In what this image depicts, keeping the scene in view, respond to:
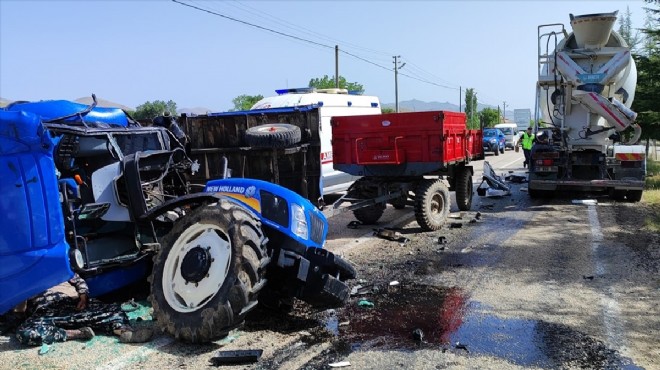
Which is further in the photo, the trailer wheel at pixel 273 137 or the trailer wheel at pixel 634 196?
the trailer wheel at pixel 634 196

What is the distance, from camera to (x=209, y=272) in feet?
14.8

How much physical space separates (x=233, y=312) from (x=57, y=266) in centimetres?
145

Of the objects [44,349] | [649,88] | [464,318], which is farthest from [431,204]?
[649,88]

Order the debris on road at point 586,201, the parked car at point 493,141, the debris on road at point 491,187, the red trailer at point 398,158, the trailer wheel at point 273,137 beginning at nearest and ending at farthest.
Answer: the trailer wheel at point 273,137 → the red trailer at point 398,158 → the debris on road at point 586,201 → the debris on road at point 491,187 → the parked car at point 493,141

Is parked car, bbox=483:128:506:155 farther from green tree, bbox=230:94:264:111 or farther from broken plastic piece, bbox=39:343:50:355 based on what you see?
broken plastic piece, bbox=39:343:50:355

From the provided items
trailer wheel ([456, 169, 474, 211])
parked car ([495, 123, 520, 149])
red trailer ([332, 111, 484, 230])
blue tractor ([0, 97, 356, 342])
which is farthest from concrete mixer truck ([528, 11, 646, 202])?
parked car ([495, 123, 520, 149])

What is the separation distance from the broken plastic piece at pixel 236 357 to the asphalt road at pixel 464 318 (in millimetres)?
64

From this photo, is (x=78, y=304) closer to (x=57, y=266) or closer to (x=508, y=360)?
(x=57, y=266)

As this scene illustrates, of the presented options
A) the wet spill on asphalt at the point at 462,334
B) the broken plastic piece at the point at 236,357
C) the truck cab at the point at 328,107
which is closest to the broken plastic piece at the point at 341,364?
the wet spill on asphalt at the point at 462,334

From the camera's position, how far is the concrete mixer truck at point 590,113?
12.4m

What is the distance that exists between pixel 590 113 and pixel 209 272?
36.9ft

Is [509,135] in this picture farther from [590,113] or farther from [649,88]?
[590,113]

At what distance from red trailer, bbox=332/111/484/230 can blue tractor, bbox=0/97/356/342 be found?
13.7 feet

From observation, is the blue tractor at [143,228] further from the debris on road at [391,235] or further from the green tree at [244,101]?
the green tree at [244,101]
